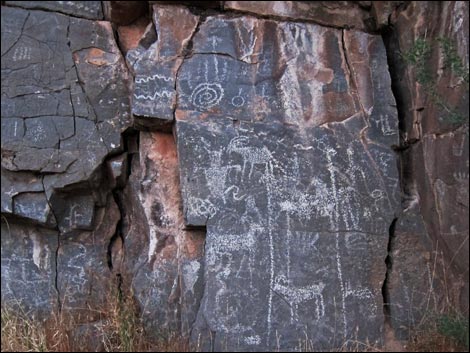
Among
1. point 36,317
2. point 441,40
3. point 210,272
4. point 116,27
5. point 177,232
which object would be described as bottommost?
point 36,317

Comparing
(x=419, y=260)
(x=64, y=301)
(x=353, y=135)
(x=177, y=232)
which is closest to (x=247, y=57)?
(x=353, y=135)

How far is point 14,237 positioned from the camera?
4.31 metres

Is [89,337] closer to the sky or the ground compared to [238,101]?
closer to the ground

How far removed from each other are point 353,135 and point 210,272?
1.28 metres

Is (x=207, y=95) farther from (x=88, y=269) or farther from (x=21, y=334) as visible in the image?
(x=21, y=334)

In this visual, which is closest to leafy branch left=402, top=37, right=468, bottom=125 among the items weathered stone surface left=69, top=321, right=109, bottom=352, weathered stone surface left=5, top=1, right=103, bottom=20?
weathered stone surface left=5, top=1, right=103, bottom=20

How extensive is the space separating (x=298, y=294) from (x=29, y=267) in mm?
1797

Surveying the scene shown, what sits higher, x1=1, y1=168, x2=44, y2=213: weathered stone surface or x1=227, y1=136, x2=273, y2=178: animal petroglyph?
x1=227, y1=136, x2=273, y2=178: animal petroglyph

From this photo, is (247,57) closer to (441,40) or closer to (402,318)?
(441,40)

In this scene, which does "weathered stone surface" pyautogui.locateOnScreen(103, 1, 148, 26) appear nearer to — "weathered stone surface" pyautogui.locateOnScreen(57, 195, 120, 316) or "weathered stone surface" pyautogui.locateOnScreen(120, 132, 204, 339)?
"weathered stone surface" pyautogui.locateOnScreen(120, 132, 204, 339)

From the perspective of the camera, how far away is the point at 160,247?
13.8 ft

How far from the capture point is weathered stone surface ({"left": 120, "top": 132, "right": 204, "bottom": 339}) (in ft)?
13.3

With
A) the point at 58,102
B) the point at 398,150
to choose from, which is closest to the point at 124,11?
the point at 58,102

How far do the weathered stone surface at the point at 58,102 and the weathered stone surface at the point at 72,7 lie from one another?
0.02 meters
